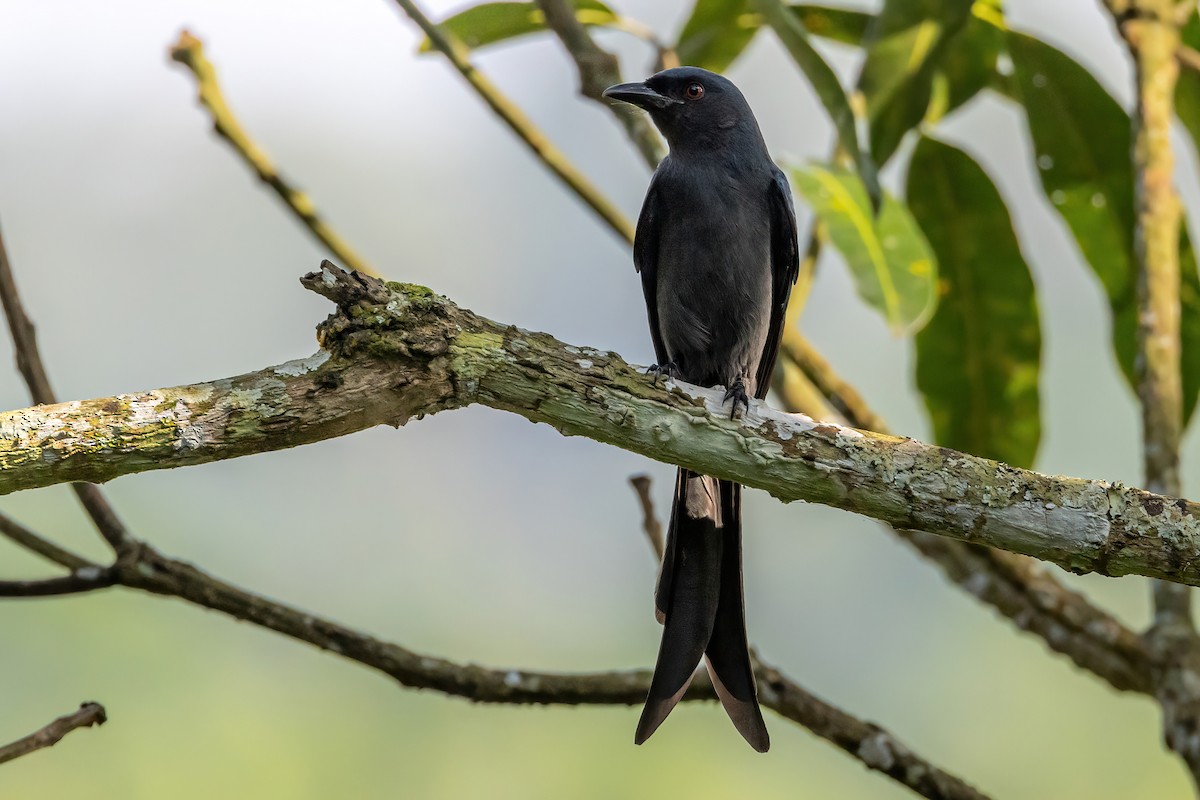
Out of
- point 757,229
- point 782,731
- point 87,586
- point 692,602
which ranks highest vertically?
point 757,229

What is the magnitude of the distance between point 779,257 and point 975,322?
3.74ft

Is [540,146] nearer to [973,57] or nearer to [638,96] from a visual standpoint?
[638,96]

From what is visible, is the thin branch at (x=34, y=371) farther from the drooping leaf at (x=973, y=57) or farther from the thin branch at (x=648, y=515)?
the drooping leaf at (x=973, y=57)

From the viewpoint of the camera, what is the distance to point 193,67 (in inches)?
154

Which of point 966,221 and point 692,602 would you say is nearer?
point 692,602

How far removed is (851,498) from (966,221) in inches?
101

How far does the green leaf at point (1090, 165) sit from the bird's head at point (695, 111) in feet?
4.24

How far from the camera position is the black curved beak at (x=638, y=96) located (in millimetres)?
3809

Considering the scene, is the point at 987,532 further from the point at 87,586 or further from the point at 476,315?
the point at 87,586

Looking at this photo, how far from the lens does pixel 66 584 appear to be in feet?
9.03

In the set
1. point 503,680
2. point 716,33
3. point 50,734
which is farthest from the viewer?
point 716,33

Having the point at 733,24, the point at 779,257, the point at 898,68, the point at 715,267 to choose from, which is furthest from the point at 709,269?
the point at 733,24

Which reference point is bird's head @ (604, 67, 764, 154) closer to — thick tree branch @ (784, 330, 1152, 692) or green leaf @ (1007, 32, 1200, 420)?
thick tree branch @ (784, 330, 1152, 692)

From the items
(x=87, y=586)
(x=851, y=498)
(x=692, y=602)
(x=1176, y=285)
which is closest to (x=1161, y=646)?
(x=1176, y=285)
